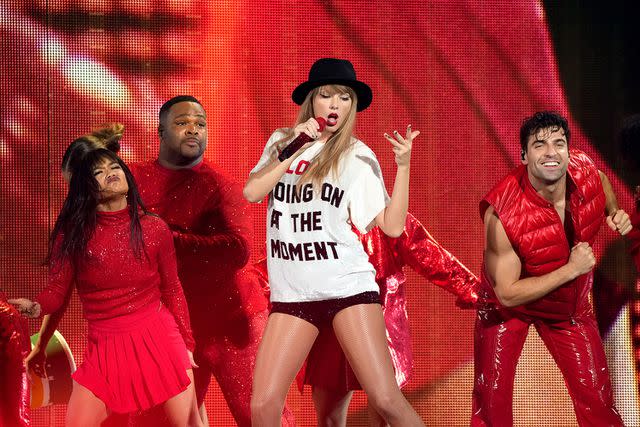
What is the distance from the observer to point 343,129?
12.7 ft

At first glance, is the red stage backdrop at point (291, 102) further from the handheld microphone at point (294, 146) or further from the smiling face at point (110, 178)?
the handheld microphone at point (294, 146)

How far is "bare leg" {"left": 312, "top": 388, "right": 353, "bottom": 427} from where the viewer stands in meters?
4.37

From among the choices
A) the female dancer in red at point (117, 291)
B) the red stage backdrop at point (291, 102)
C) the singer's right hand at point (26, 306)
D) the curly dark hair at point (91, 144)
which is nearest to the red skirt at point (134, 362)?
the female dancer in red at point (117, 291)

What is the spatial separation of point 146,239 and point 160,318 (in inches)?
13.6

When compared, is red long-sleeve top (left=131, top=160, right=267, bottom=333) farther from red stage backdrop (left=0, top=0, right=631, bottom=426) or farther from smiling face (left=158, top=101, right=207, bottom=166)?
red stage backdrop (left=0, top=0, right=631, bottom=426)

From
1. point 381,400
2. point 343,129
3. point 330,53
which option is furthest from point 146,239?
point 330,53

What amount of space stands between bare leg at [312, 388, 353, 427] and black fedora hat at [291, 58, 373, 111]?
1.29 metres

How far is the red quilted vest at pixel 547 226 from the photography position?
4215mm

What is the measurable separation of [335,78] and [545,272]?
1.27 meters

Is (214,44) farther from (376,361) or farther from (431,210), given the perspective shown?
(376,361)

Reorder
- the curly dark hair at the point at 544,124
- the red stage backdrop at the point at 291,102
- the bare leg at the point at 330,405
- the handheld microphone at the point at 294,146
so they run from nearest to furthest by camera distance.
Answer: the handheld microphone at the point at 294,146
the curly dark hair at the point at 544,124
the bare leg at the point at 330,405
the red stage backdrop at the point at 291,102

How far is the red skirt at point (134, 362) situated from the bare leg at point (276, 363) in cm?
61

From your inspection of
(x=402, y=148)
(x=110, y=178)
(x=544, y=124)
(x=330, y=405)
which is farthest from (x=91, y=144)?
(x=544, y=124)

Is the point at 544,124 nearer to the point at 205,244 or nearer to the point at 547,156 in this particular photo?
the point at 547,156
